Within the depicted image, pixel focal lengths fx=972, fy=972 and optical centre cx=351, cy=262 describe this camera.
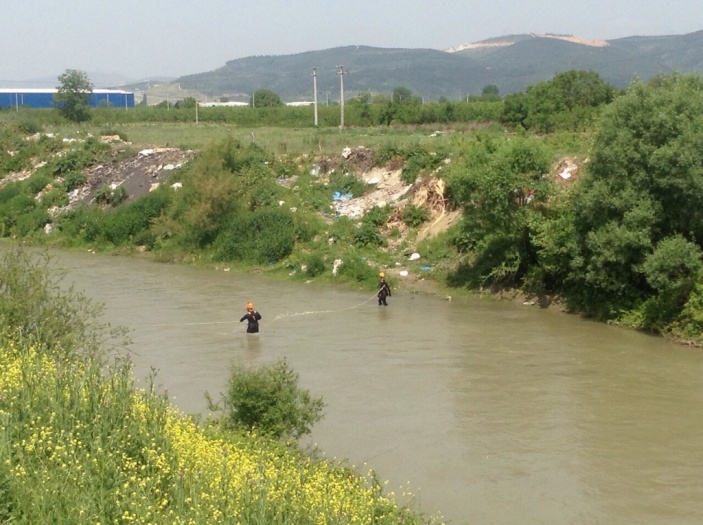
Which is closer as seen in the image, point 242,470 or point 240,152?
point 242,470

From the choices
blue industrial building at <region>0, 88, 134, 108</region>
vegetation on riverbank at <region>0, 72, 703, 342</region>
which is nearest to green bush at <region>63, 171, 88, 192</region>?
vegetation on riverbank at <region>0, 72, 703, 342</region>

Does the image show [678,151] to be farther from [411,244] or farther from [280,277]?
[280,277]

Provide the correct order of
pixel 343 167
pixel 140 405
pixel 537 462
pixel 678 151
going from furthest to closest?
pixel 343 167
pixel 678 151
pixel 537 462
pixel 140 405

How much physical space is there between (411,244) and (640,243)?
958 cm

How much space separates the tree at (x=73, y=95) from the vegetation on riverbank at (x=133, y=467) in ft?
175

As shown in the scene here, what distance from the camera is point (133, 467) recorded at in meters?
9.30

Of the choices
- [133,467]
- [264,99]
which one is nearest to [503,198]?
[133,467]

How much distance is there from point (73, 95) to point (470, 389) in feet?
168

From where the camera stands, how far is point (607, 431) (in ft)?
49.8

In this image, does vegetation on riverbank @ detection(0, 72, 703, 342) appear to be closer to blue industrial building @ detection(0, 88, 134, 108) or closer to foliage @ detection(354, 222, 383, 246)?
foliage @ detection(354, 222, 383, 246)

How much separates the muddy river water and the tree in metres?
37.8

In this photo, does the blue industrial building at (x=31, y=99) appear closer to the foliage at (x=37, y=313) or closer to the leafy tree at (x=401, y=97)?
the leafy tree at (x=401, y=97)

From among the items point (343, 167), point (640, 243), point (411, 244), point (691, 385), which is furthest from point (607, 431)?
point (343, 167)

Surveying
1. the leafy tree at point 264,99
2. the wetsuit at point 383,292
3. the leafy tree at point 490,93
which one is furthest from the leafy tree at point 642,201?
the leafy tree at point 264,99
